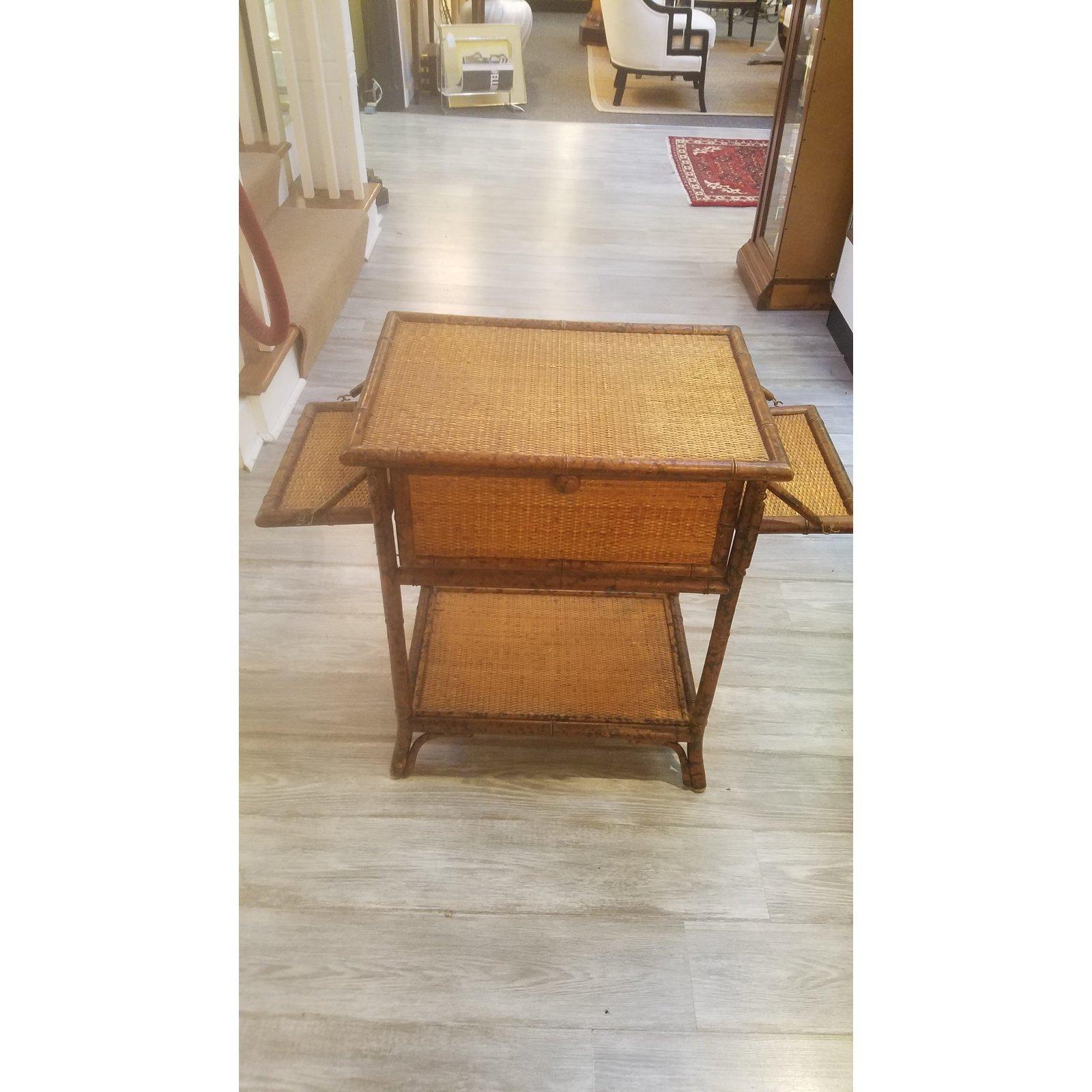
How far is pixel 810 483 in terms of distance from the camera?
1.38 metres

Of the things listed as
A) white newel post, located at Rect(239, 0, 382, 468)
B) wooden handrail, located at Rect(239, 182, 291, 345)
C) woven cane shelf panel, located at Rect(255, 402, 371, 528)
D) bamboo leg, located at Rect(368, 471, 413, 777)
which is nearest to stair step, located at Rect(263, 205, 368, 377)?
white newel post, located at Rect(239, 0, 382, 468)

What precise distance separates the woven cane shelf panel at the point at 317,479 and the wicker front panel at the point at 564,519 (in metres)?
0.13

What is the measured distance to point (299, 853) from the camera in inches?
55.5

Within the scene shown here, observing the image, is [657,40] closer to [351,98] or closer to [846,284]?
[351,98]

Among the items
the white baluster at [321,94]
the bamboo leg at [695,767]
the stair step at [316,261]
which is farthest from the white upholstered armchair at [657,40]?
the bamboo leg at [695,767]

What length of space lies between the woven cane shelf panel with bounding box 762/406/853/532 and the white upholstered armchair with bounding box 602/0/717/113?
4.70 m

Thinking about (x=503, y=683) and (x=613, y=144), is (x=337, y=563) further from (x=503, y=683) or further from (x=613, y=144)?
(x=613, y=144)

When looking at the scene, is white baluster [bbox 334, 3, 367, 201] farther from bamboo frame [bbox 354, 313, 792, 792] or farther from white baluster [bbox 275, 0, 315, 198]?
bamboo frame [bbox 354, 313, 792, 792]

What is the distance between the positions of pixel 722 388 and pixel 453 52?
4.83 m

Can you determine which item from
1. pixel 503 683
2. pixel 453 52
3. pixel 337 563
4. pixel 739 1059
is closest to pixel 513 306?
pixel 337 563

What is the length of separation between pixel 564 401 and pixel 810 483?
502 millimetres

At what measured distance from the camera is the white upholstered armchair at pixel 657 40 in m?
5.06

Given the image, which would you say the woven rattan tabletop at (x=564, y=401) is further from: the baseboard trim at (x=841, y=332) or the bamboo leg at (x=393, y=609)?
the baseboard trim at (x=841, y=332)

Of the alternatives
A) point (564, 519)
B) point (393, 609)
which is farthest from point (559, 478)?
point (393, 609)
